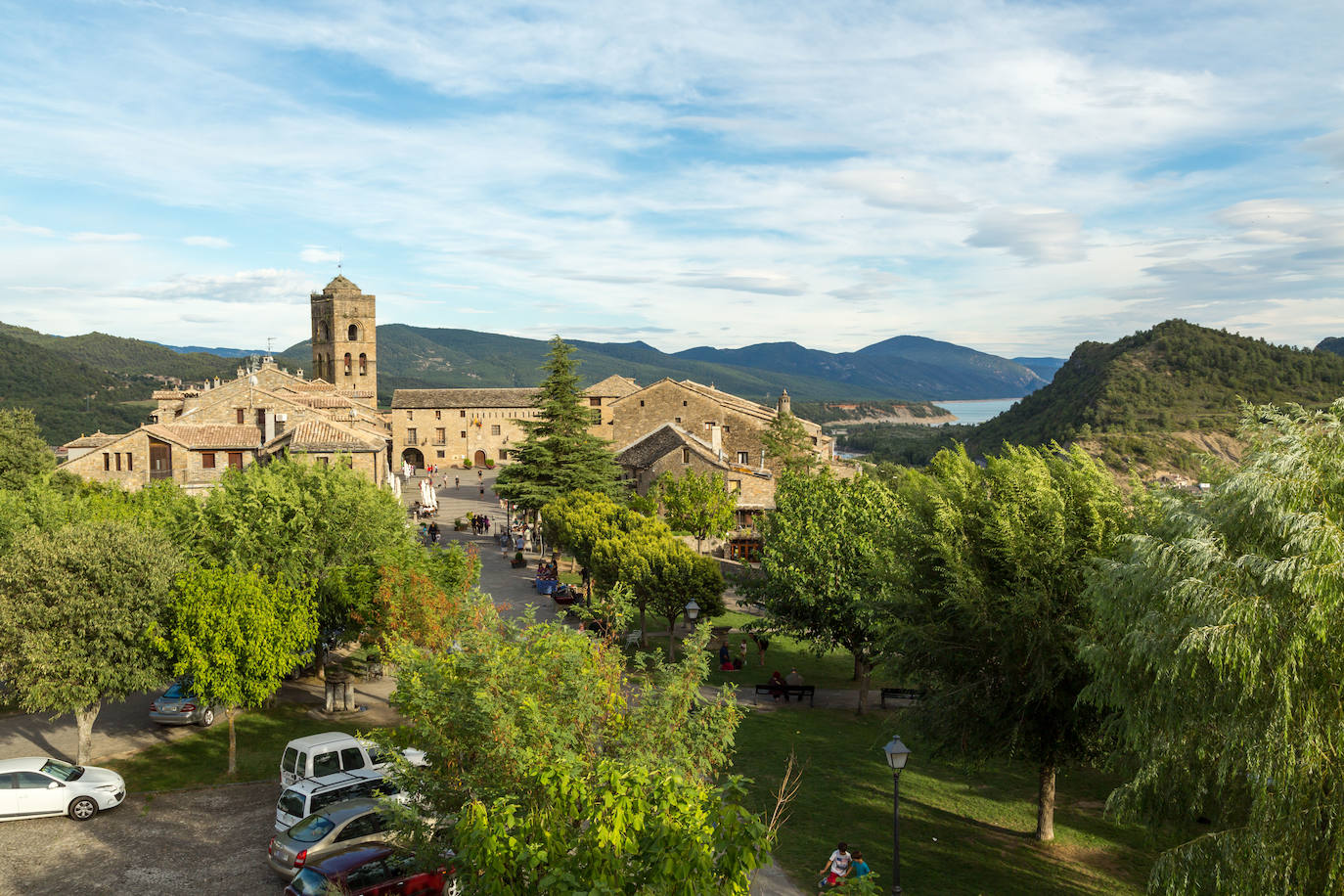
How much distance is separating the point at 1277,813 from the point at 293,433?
43.5m

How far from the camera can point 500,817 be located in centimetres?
886

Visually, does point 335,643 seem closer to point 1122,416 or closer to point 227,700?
point 227,700

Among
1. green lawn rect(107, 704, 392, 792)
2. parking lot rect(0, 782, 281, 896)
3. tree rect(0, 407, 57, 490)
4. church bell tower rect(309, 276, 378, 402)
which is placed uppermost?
church bell tower rect(309, 276, 378, 402)

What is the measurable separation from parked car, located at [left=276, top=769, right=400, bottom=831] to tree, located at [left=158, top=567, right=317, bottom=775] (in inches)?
149

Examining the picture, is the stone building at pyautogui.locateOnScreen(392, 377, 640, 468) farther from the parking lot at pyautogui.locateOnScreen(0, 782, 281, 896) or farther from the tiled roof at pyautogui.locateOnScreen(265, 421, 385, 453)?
the parking lot at pyautogui.locateOnScreen(0, 782, 281, 896)

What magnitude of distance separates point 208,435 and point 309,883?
129 feet

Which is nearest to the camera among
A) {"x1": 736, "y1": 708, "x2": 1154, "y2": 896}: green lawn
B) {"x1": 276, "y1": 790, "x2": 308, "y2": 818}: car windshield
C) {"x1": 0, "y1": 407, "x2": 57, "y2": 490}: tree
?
{"x1": 736, "y1": 708, "x2": 1154, "y2": 896}: green lawn

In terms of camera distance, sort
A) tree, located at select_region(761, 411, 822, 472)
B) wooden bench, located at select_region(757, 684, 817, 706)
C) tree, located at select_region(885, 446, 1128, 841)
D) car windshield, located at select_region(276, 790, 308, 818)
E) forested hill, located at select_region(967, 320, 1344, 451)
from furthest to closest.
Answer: forested hill, located at select_region(967, 320, 1344, 451)
tree, located at select_region(761, 411, 822, 472)
wooden bench, located at select_region(757, 684, 817, 706)
car windshield, located at select_region(276, 790, 308, 818)
tree, located at select_region(885, 446, 1128, 841)

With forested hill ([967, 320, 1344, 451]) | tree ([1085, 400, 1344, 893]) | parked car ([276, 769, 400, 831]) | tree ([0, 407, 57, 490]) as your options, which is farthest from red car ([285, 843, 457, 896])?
forested hill ([967, 320, 1344, 451])

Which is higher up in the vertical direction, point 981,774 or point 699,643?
point 699,643

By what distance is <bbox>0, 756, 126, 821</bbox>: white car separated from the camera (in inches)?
728

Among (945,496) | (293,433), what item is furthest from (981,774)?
(293,433)

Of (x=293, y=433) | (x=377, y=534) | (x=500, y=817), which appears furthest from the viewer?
(x=293, y=433)

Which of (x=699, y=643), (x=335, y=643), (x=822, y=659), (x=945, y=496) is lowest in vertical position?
(x=822, y=659)
